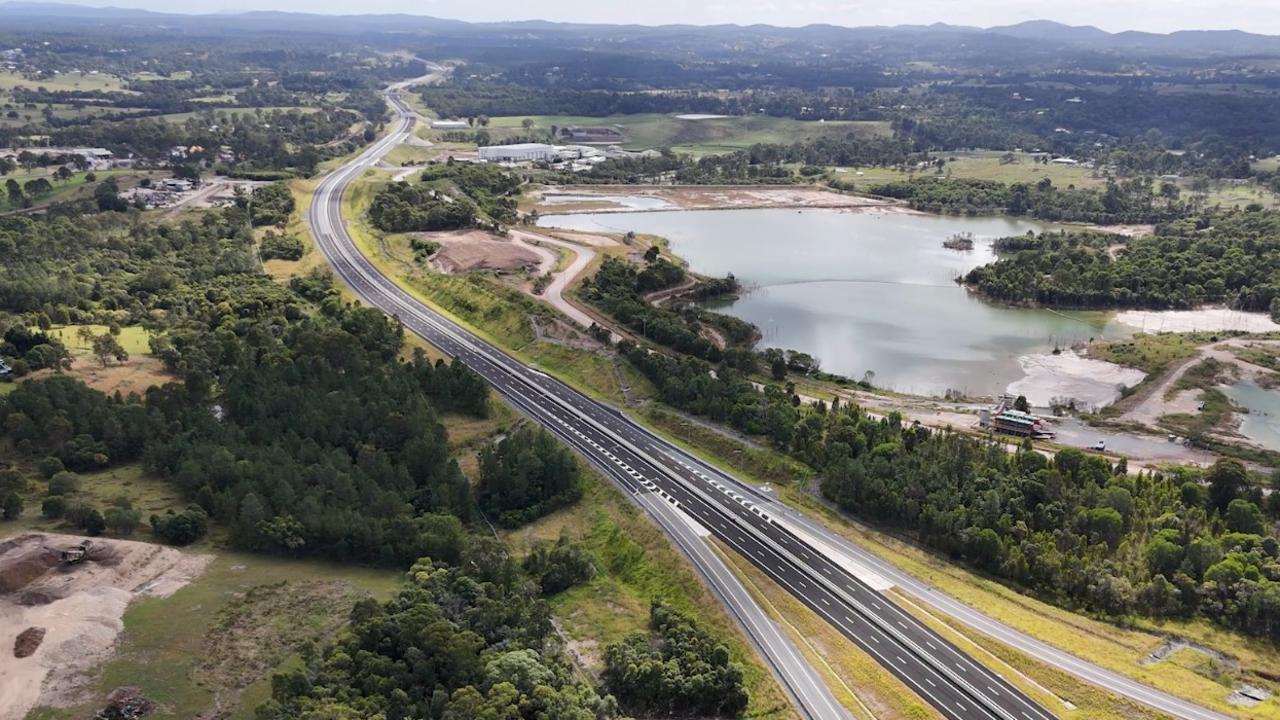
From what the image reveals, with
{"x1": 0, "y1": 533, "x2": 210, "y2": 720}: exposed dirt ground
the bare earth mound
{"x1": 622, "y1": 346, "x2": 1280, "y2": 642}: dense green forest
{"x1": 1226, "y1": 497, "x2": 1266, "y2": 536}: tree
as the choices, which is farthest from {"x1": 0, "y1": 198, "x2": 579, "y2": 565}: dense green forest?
{"x1": 1226, "y1": 497, "x2": 1266, "y2": 536}: tree

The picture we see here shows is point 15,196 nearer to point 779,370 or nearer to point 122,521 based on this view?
point 122,521

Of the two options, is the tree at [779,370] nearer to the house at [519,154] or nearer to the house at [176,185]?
the house at [176,185]

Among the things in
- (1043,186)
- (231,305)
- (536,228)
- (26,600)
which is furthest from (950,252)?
(26,600)

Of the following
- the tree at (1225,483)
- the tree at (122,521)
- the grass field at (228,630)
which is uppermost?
the tree at (1225,483)

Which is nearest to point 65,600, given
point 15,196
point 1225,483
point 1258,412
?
point 1225,483

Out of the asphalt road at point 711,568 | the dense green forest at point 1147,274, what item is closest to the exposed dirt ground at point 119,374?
the asphalt road at point 711,568

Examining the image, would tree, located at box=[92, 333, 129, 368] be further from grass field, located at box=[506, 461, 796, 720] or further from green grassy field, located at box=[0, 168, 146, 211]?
green grassy field, located at box=[0, 168, 146, 211]
